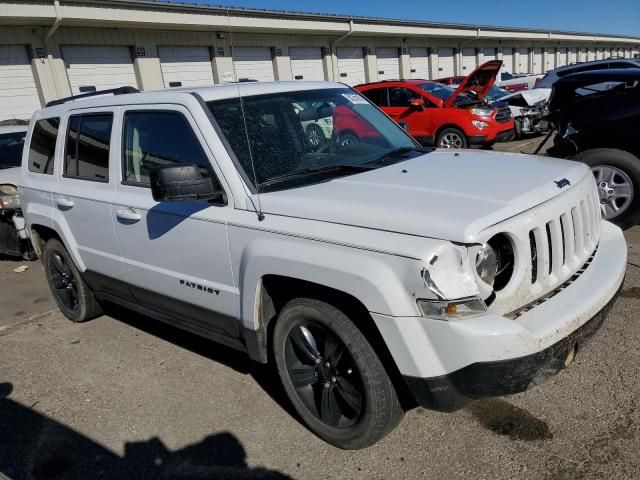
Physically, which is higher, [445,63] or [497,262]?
[445,63]

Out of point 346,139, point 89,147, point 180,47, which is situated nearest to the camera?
point 346,139

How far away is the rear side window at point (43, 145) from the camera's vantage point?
437cm

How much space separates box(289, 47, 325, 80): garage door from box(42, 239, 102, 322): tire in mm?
19177

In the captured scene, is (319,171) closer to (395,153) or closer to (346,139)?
(346,139)

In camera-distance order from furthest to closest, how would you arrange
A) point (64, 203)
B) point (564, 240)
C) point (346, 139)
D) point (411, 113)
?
point (411, 113) → point (64, 203) → point (346, 139) → point (564, 240)

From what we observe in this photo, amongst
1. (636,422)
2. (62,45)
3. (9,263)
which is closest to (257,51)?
(62,45)

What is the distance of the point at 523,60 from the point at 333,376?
4637cm

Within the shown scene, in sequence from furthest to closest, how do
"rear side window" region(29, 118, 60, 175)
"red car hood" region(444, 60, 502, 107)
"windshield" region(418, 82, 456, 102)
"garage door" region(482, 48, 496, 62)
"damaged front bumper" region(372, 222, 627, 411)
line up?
"garage door" region(482, 48, 496, 62), "windshield" region(418, 82, 456, 102), "red car hood" region(444, 60, 502, 107), "rear side window" region(29, 118, 60, 175), "damaged front bumper" region(372, 222, 627, 411)

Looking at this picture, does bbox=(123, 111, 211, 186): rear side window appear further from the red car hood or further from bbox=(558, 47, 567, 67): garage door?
bbox=(558, 47, 567, 67): garage door

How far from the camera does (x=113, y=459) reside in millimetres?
2904

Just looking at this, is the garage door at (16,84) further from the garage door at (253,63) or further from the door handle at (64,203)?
the door handle at (64,203)

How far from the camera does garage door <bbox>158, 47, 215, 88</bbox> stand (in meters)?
18.6

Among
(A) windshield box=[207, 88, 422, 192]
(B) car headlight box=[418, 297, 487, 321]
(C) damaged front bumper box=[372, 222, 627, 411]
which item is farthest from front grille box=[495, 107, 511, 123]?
(B) car headlight box=[418, 297, 487, 321]

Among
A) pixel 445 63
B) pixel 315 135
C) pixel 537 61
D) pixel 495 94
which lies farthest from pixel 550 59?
pixel 315 135
